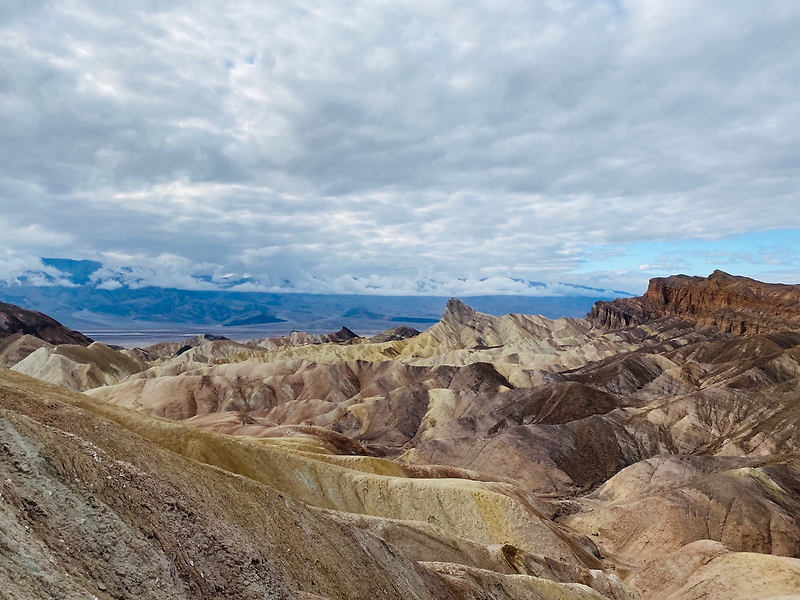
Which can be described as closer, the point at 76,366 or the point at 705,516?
the point at 705,516

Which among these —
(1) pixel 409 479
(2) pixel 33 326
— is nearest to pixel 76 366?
(2) pixel 33 326

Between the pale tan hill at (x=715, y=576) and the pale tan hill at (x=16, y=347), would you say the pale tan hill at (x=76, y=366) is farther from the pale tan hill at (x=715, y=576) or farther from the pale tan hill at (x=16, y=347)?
the pale tan hill at (x=715, y=576)

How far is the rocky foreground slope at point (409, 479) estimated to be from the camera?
1322cm

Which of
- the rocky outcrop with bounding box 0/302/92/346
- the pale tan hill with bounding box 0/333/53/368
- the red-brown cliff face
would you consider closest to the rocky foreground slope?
the pale tan hill with bounding box 0/333/53/368

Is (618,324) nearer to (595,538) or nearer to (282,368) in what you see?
(282,368)

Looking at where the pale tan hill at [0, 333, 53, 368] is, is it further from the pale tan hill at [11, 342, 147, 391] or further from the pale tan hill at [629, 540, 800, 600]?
the pale tan hill at [629, 540, 800, 600]

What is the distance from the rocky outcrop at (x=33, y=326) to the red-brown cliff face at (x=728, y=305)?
199 m

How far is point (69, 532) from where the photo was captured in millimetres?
11977

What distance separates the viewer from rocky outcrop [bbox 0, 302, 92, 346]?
16650cm

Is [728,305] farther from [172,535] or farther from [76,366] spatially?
[172,535]

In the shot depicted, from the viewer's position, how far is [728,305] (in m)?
159

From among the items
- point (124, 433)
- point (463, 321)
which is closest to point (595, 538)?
point (124, 433)

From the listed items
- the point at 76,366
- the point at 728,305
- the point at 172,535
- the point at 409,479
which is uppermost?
the point at 728,305

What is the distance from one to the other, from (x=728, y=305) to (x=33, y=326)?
8898 inches
